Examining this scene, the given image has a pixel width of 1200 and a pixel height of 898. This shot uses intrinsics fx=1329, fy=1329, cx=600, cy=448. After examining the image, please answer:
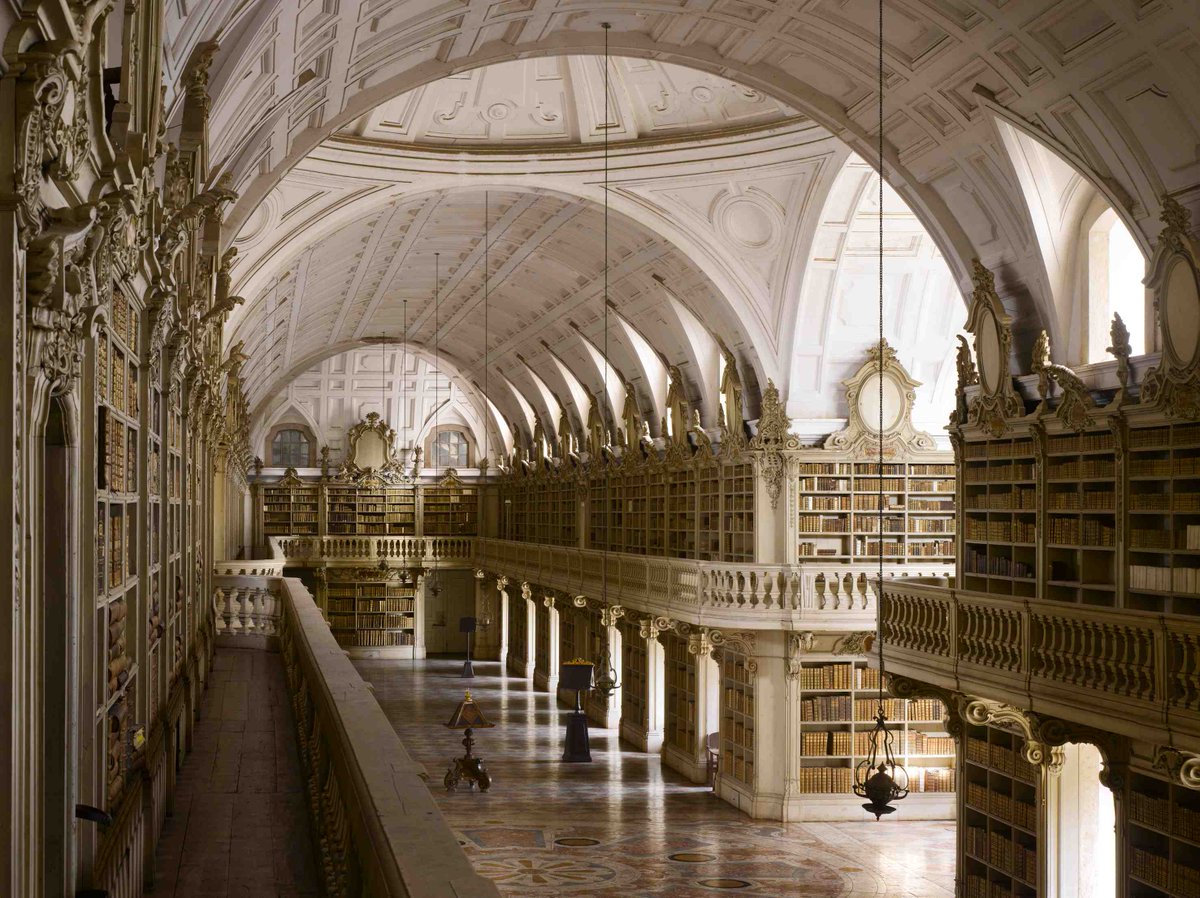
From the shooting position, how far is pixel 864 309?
19.1 metres

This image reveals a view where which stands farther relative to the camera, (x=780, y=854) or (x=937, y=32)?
(x=780, y=854)

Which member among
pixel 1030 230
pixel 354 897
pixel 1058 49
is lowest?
pixel 354 897

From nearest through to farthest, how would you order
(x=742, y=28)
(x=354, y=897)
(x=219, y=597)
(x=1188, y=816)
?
1. (x=354, y=897)
2. (x=1188, y=816)
3. (x=742, y=28)
4. (x=219, y=597)

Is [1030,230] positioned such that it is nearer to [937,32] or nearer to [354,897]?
[937,32]

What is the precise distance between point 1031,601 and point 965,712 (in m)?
1.65

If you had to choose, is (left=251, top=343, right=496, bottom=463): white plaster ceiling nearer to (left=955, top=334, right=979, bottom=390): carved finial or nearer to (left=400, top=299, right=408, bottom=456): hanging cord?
(left=400, top=299, right=408, bottom=456): hanging cord

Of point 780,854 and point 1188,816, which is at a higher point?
point 1188,816

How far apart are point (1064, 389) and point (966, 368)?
82.3 inches

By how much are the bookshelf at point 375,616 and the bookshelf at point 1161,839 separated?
28.5m

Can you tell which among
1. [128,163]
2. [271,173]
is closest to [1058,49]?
[271,173]

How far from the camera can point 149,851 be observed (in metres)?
5.72

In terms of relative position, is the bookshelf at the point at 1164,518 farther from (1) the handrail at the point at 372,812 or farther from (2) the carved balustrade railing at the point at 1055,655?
(1) the handrail at the point at 372,812

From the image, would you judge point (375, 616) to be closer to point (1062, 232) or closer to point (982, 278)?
point (982, 278)

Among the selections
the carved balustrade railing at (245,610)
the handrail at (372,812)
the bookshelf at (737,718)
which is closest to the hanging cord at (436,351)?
the bookshelf at (737,718)
